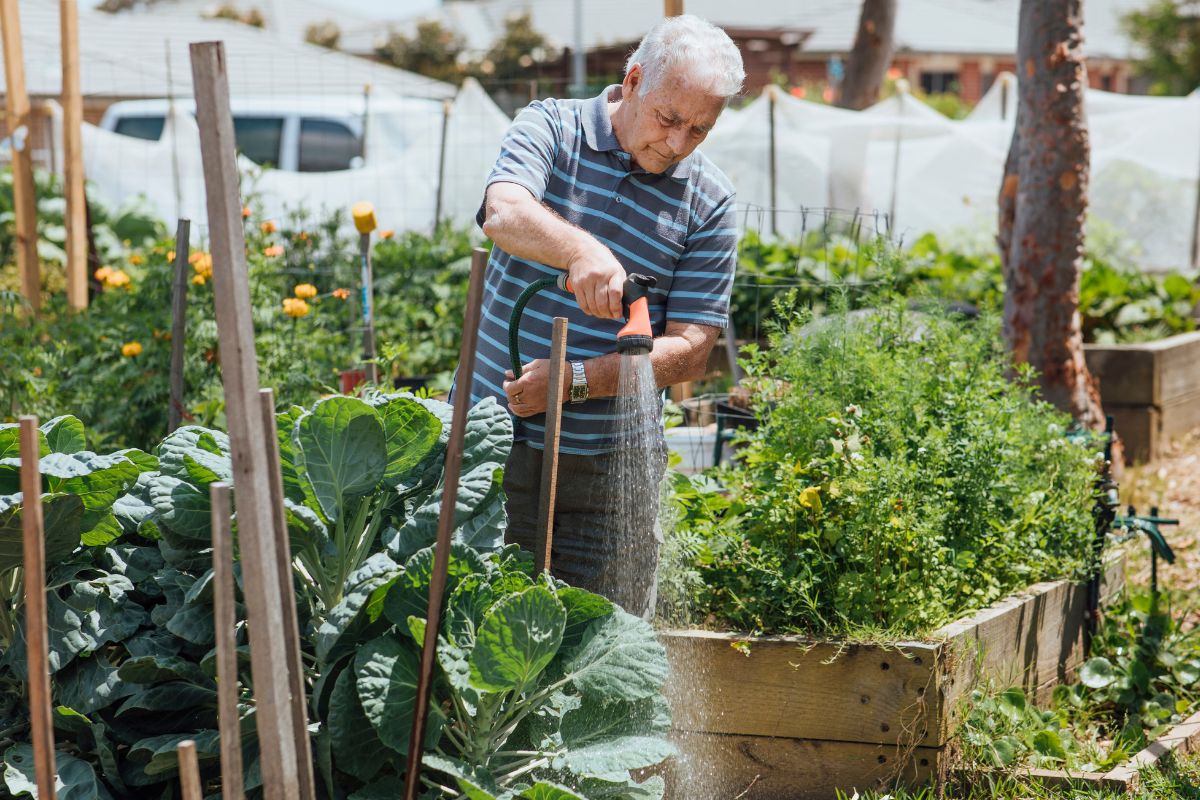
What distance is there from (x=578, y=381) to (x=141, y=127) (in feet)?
35.0

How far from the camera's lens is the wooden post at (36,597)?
1.36 metres

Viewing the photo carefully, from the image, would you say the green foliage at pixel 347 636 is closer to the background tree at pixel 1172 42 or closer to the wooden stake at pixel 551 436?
the wooden stake at pixel 551 436

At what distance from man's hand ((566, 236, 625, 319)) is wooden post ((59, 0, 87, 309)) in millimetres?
3660

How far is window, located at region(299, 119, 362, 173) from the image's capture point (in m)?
10.9

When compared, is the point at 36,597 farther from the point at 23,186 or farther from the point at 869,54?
the point at 869,54

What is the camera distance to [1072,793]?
2549mm

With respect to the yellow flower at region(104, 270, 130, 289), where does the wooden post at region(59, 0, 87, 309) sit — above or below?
above

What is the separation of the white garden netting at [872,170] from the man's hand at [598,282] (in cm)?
567

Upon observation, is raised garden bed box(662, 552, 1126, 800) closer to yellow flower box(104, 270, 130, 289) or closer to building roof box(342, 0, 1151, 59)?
yellow flower box(104, 270, 130, 289)

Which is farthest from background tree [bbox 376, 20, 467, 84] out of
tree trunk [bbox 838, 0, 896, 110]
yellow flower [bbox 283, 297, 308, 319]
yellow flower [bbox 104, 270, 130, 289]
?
yellow flower [bbox 283, 297, 308, 319]

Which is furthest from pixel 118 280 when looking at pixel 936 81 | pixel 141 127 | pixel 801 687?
pixel 936 81

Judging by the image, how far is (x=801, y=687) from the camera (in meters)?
2.52

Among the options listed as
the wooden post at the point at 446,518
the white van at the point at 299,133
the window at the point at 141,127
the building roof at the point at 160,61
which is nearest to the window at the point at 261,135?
the white van at the point at 299,133

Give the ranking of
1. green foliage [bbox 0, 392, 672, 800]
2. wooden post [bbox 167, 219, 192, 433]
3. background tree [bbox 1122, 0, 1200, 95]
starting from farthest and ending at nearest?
background tree [bbox 1122, 0, 1200, 95]
wooden post [bbox 167, 219, 192, 433]
green foliage [bbox 0, 392, 672, 800]
